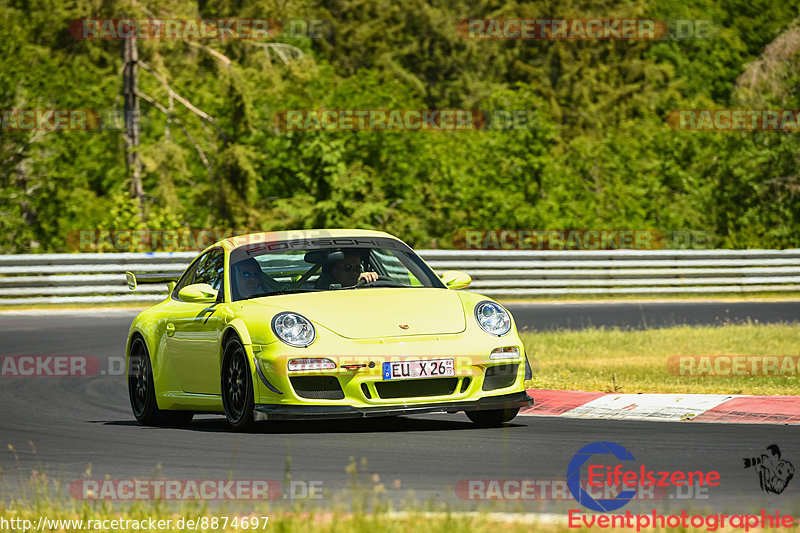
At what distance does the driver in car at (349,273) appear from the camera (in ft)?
31.5

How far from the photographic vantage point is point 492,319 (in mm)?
8930

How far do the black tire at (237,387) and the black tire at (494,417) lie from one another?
4.97 feet

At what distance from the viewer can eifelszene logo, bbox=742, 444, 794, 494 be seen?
6438 millimetres

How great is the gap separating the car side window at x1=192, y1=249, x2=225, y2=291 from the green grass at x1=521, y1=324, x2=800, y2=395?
10.7 ft

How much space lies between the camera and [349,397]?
27.6 feet

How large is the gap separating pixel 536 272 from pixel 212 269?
16.3m
